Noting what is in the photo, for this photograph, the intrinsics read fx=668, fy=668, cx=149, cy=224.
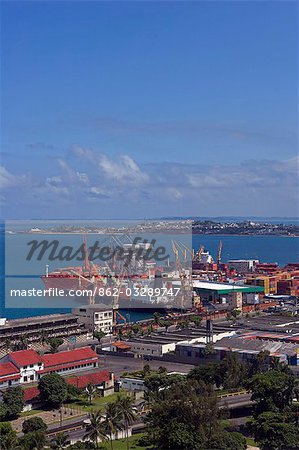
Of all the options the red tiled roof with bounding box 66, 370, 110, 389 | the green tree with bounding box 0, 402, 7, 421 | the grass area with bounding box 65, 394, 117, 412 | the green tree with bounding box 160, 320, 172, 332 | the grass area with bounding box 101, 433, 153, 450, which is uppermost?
the green tree with bounding box 160, 320, 172, 332

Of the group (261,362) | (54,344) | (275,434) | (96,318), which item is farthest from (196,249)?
(275,434)

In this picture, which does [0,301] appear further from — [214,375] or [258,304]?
[214,375]

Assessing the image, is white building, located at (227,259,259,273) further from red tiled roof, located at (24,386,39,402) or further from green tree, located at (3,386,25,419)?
green tree, located at (3,386,25,419)

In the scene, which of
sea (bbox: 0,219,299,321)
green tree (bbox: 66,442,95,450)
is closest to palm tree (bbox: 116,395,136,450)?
green tree (bbox: 66,442,95,450)

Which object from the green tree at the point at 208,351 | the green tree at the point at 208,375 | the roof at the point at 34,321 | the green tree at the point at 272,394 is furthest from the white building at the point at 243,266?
the green tree at the point at 272,394

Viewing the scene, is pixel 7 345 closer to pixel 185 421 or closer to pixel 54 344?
pixel 54 344

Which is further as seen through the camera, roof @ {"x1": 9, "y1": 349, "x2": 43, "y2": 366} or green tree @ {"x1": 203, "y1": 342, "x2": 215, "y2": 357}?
green tree @ {"x1": 203, "y1": 342, "x2": 215, "y2": 357}

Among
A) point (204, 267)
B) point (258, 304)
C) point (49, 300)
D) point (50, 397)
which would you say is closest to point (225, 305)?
point (258, 304)
